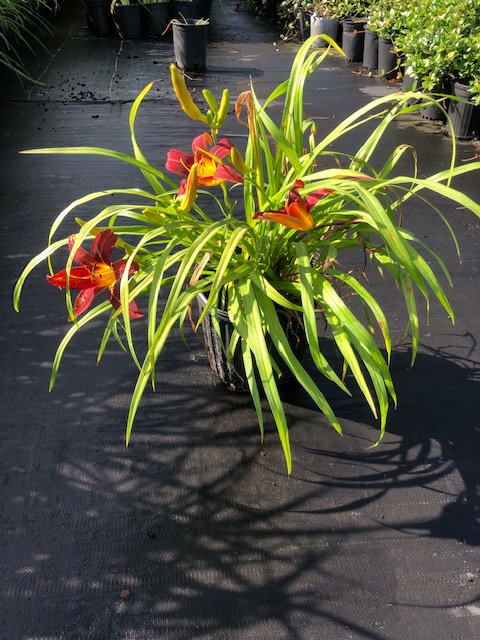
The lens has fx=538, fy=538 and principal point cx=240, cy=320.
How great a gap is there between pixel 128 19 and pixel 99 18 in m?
0.28

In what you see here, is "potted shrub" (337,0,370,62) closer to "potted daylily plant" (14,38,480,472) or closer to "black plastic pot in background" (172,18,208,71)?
"black plastic pot in background" (172,18,208,71)

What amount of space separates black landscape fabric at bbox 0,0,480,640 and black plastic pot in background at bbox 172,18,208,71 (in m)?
3.01

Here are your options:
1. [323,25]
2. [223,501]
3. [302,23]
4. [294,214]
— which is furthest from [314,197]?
[302,23]

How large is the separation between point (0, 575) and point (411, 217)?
1.98 meters

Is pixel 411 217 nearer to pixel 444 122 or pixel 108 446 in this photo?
pixel 444 122

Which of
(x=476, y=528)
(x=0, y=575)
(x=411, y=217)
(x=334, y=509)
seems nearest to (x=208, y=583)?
(x=334, y=509)

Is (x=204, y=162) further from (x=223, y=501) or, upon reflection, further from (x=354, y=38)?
(x=354, y=38)

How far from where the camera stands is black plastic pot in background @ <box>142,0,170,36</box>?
5266 millimetres

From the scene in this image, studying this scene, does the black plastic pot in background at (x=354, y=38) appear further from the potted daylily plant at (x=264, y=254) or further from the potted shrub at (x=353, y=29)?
the potted daylily plant at (x=264, y=254)

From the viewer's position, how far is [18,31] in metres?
3.47

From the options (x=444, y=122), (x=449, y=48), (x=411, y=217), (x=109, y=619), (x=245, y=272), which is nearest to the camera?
(x=109, y=619)

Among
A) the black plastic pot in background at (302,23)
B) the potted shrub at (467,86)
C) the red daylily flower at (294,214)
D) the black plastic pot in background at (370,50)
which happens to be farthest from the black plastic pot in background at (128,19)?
the red daylily flower at (294,214)

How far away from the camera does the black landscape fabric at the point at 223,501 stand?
3.48 ft

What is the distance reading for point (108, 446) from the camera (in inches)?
54.5
